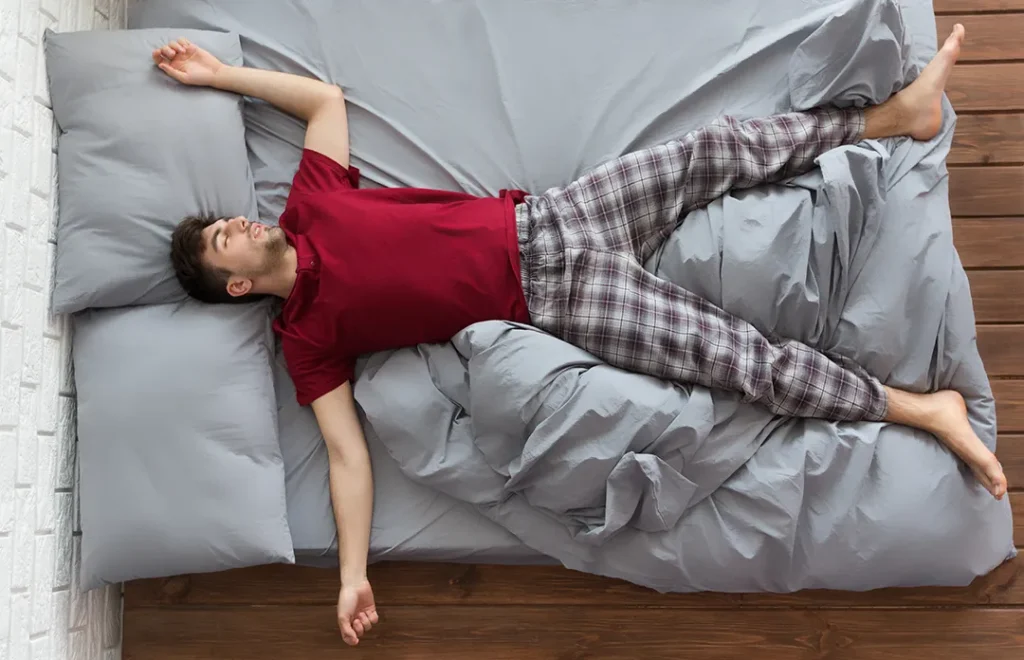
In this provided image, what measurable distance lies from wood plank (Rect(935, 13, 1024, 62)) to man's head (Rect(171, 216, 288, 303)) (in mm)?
1488

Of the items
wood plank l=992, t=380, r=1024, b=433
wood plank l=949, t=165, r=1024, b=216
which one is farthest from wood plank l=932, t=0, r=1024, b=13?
wood plank l=992, t=380, r=1024, b=433

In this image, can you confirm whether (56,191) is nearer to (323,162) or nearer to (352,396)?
(323,162)

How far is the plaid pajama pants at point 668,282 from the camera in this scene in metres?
1.39

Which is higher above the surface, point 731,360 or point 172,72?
point 172,72

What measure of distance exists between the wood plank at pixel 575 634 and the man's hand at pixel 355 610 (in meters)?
0.11

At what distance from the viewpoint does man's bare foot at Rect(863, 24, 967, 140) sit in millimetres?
1463

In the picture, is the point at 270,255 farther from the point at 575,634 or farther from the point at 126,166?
the point at 575,634

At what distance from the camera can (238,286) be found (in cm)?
146

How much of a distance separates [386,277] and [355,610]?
24.3 inches

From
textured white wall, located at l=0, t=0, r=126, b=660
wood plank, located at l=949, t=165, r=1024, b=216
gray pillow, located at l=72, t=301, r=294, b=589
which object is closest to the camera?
textured white wall, located at l=0, t=0, r=126, b=660

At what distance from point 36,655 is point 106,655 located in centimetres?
21

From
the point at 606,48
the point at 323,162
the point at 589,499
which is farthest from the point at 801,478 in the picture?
the point at 323,162

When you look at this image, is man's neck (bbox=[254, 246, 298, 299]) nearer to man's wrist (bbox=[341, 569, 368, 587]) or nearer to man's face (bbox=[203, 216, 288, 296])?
man's face (bbox=[203, 216, 288, 296])

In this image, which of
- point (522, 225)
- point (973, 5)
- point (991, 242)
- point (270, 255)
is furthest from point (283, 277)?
point (973, 5)
